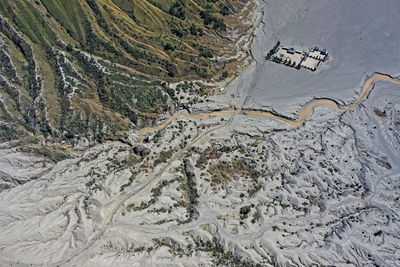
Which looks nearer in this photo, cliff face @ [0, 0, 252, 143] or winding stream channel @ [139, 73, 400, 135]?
cliff face @ [0, 0, 252, 143]

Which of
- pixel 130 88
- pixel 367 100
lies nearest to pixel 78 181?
pixel 130 88

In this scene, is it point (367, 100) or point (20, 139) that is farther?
point (367, 100)

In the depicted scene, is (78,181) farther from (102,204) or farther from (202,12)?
(202,12)

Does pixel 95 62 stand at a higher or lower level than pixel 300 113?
lower

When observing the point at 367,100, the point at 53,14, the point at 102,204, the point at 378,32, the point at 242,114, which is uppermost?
the point at 378,32

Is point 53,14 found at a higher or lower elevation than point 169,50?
lower

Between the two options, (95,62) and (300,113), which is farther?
(300,113)

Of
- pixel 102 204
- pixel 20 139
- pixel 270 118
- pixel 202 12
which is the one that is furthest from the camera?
pixel 202 12

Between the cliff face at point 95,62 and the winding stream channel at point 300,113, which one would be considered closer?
the cliff face at point 95,62
